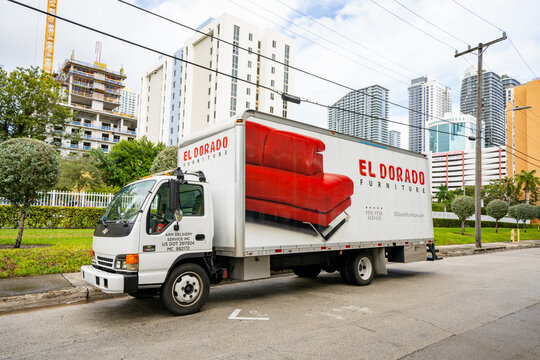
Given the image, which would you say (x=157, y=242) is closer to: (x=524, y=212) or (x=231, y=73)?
(x=524, y=212)

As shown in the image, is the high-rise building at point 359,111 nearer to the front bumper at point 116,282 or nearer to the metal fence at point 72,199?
the front bumper at point 116,282

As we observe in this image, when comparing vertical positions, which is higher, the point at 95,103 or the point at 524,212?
the point at 95,103

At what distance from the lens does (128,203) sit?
20.0ft

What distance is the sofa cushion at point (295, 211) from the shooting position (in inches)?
262

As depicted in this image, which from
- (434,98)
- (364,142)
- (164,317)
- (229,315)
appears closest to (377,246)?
(364,142)

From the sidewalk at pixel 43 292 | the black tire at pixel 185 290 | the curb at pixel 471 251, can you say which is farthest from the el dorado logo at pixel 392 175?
the curb at pixel 471 251

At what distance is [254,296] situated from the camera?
775 centimetres

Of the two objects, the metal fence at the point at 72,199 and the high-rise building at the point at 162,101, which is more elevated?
the high-rise building at the point at 162,101

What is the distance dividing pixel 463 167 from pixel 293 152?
182507 millimetres

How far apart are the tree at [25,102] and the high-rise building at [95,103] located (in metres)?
64.1

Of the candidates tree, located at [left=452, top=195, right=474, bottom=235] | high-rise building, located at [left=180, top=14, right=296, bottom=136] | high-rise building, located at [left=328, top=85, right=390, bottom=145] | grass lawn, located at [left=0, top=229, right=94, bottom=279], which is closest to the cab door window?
grass lawn, located at [left=0, top=229, right=94, bottom=279]

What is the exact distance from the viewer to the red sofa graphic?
669 centimetres

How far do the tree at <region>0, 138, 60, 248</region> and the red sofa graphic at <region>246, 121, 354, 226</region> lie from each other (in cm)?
732

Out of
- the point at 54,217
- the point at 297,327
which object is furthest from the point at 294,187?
the point at 54,217
